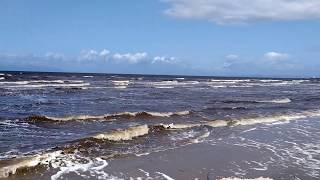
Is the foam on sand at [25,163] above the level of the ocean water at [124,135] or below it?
above

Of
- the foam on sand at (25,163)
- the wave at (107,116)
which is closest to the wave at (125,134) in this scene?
A: the foam on sand at (25,163)

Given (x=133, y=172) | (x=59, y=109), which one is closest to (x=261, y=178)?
(x=133, y=172)

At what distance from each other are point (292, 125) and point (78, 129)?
9619mm

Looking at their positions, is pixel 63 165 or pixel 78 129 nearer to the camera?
pixel 63 165

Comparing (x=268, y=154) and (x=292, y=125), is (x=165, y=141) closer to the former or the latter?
(x=268, y=154)

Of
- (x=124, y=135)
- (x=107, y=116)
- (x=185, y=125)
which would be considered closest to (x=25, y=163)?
(x=124, y=135)

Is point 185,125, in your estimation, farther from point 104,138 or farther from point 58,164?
point 58,164

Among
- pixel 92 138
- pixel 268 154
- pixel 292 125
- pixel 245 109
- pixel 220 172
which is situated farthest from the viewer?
pixel 245 109

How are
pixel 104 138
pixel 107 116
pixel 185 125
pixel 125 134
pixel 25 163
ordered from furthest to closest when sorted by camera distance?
pixel 107 116, pixel 185 125, pixel 125 134, pixel 104 138, pixel 25 163

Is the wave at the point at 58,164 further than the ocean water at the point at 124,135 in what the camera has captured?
No

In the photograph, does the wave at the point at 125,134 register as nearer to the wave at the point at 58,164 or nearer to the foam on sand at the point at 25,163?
the wave at the point at 58,164

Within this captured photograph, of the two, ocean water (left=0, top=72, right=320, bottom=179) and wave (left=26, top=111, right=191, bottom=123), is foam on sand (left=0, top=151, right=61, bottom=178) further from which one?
wave (left=26, top=111, right=191, bottom=123)

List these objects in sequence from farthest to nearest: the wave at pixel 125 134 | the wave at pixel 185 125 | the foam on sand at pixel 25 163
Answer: the wave at pixel 185 125, the wave at pixel 125 134, the foam on sand at pixel 25 163

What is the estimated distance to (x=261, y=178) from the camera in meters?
11.2
